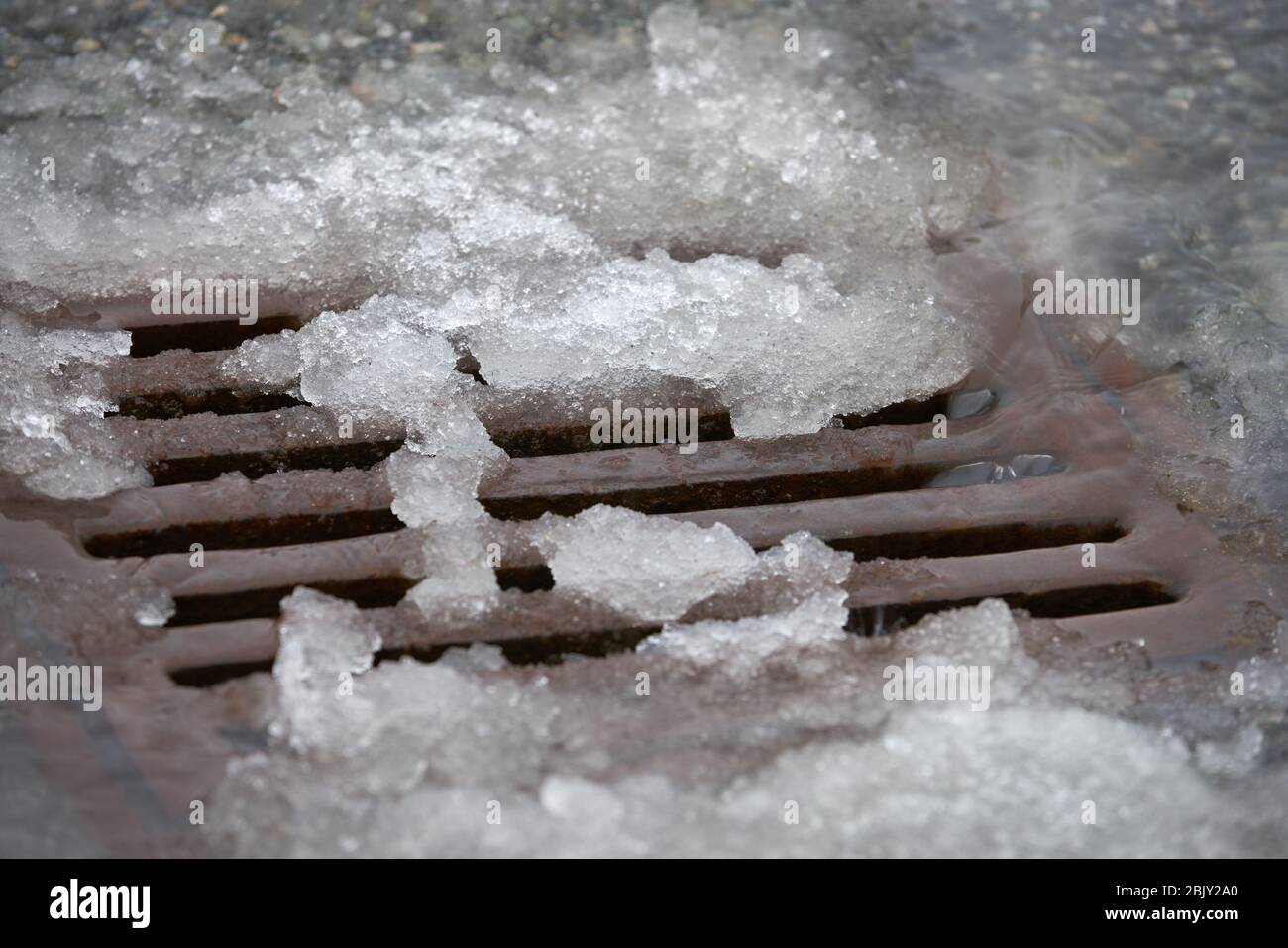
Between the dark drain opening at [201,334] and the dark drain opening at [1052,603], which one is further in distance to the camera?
the dark drain opening at [201,334]

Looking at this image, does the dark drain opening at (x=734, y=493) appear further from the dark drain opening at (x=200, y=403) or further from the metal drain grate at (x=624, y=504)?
the dark drain opening at (x=200, y=403)

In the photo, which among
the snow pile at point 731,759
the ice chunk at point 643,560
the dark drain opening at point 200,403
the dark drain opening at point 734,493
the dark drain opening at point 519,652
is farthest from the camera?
the dark drain opening at point 200,403

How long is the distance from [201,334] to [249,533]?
1.58ft

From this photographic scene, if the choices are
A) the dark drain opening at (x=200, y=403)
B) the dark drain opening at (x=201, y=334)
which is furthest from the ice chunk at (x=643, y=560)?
the dark drain opening at (x=201, y=334)

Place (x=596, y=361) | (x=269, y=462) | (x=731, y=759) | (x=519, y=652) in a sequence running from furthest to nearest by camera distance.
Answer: (x=596, y=361) → (x=269, y=462) → (x=519, y=652) → (x=731, y=759)

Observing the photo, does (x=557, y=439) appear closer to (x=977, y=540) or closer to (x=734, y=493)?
(x=734, y=493)

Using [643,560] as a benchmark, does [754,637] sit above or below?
below

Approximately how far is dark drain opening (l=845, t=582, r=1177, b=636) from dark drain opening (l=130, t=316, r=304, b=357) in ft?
3.98

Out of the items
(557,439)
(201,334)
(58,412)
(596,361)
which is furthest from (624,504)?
(58,412)

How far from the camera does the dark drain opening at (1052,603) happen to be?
6.52 feet

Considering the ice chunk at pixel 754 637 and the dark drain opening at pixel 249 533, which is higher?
the dark drain opening at pixel 249 533

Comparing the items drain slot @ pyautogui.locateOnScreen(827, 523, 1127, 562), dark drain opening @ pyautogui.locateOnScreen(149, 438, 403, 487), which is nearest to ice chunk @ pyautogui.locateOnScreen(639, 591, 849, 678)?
drain slot @ pyautogui.locateOnScreen(827, 523, 1127, 562)

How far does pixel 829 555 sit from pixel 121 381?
131 centimetres

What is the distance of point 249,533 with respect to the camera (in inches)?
80.8
